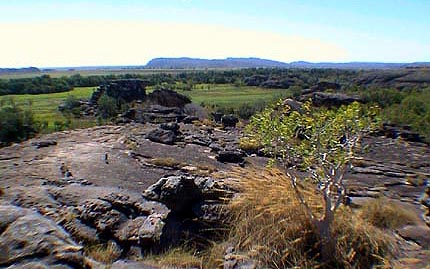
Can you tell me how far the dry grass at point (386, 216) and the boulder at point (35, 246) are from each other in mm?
3912

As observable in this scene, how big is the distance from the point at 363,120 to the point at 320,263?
1.91 m

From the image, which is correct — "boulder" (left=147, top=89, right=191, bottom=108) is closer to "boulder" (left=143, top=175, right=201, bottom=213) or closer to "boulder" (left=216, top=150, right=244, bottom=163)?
"boulder" (left=216, top=150, right=244, bottom=163)

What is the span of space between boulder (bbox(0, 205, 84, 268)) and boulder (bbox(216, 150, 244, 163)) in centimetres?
686

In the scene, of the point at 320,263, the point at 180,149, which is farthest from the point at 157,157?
the point at 320,263

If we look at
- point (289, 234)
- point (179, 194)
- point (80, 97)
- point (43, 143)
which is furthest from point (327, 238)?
point (80, 97)

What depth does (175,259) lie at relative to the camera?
5340mm

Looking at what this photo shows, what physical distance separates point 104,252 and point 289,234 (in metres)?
2.20

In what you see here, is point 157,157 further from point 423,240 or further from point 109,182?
point 423,240

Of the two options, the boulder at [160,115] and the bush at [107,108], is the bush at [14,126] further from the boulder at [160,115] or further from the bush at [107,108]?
the bush at [107,108]

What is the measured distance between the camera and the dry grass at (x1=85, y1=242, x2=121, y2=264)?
5.27m

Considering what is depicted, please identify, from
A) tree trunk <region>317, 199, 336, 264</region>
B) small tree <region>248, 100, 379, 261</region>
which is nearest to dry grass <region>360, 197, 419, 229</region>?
small tree <region>248, 100, 379, 261</region>

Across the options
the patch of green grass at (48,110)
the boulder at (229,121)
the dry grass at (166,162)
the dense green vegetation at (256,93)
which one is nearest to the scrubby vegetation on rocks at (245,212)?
the dry grass at (166,162)

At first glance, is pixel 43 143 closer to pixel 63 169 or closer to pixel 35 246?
pixel 63 169

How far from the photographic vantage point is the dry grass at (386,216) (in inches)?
250
